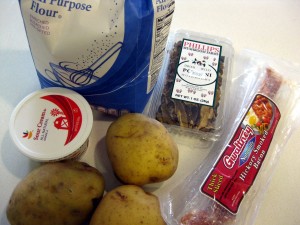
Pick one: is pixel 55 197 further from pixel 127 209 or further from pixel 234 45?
pixel 234 45

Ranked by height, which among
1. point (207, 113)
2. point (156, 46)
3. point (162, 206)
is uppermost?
point (156, 46)

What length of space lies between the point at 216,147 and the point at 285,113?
18cm

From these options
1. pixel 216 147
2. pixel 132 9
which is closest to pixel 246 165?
pixel 216 147

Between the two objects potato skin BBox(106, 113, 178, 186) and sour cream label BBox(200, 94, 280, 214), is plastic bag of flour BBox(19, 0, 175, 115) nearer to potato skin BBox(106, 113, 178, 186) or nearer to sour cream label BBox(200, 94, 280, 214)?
potato skin BBox(106, 113, 178, 186)

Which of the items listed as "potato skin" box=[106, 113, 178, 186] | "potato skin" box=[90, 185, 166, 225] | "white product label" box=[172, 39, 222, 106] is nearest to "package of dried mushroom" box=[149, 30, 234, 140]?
"white product label" box=[172, 39, 222, 106]

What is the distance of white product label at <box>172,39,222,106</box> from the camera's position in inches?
29.7

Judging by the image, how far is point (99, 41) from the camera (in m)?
0.58

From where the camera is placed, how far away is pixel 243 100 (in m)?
0.77

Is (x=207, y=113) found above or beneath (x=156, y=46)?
beneath

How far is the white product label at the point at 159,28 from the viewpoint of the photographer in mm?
565

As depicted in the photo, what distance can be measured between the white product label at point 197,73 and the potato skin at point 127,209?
10.8 inches

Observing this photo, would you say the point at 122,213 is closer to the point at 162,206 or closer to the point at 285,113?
the point at 162,206

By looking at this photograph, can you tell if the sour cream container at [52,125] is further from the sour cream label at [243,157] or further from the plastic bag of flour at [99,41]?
the sour cream label at [243,157]

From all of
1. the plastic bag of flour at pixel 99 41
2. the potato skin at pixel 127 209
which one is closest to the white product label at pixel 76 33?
the plastic bag of flour at pixel 99 41
